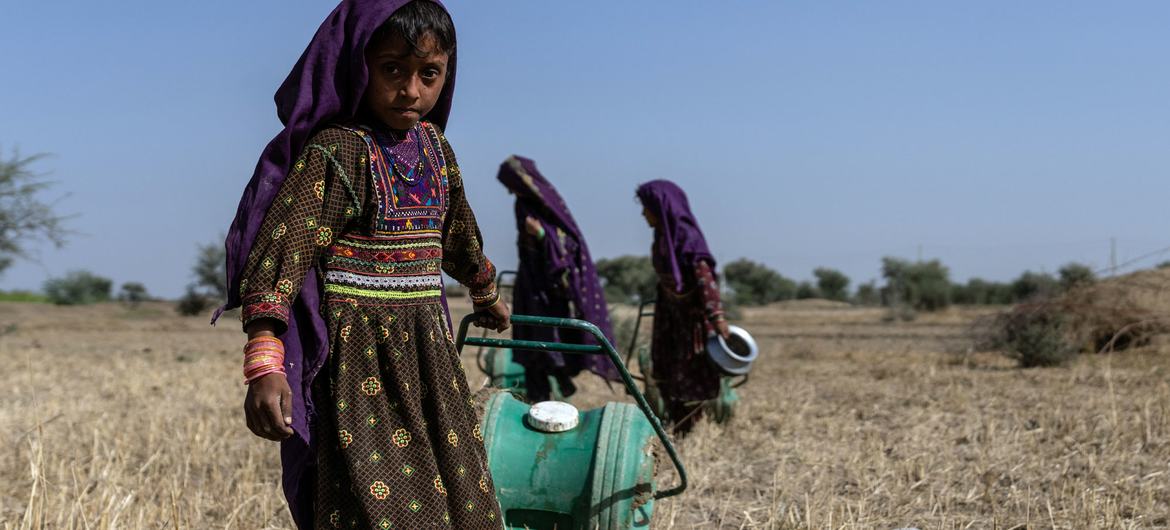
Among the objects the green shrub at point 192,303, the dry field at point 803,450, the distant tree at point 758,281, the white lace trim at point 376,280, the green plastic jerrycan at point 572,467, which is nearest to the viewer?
the white lace trim at point 376,280

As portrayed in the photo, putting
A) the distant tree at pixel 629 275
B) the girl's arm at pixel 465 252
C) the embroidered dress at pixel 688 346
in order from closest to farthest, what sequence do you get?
the girl's arm at pixel 465 252
the embroidered dress at pixel 688 346
the distant tree at pixel 629 275

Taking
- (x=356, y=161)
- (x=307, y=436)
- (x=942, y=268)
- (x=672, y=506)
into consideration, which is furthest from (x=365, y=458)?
(x=942, y=268)

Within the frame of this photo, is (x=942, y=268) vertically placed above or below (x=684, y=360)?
above

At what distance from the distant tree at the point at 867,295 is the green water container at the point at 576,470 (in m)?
40.5

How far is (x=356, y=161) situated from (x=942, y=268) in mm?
47539

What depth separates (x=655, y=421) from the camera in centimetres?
312

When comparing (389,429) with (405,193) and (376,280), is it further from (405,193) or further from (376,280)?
(405,193)

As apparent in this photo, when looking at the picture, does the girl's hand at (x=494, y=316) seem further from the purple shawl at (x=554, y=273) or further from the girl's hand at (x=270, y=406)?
the purple shawl at (x=554, y=273)

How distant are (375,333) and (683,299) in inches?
170

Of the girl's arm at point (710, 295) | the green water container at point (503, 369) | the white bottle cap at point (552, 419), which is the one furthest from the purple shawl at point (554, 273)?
the white bottle cap at point (552, 419)

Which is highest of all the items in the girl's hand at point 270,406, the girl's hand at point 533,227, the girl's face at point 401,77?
the girl's hand at point 533,227

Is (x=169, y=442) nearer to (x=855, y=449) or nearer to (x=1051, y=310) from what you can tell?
(x=855, y=449)

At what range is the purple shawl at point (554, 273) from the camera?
7.01 metres

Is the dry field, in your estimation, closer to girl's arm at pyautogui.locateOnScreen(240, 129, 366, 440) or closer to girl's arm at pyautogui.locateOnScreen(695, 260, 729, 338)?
girl's arm at pyautogui.locateOnScreen(695, 260, 729, 338)
